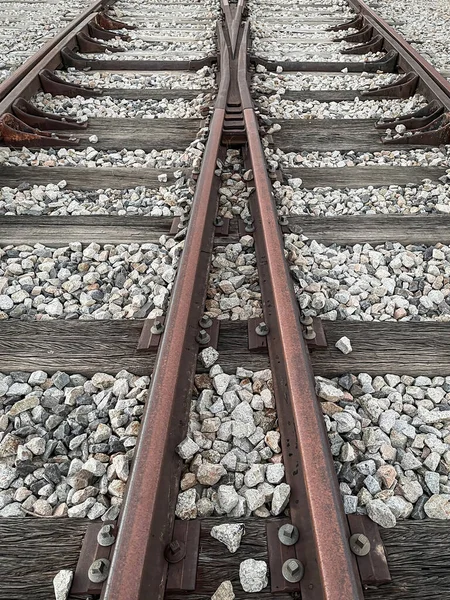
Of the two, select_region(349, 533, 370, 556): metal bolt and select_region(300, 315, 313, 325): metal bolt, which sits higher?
select_region(300, 315, 313, 325): metal bolt

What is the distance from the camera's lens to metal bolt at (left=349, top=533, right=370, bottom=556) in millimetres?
1552

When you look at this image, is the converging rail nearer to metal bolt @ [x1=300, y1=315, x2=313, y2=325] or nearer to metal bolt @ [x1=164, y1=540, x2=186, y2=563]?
metal bolt @ [x1=164, y1=540, x2=186, y2=563]

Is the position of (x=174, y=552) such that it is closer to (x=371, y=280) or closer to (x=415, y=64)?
(x=371, y=280)

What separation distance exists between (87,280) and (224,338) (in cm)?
89

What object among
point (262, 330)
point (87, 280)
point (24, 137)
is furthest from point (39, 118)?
point (262, 330)

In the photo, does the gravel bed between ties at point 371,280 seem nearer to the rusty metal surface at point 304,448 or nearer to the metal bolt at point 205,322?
the rusty metal surface at point 304,448

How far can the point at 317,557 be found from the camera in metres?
1.38

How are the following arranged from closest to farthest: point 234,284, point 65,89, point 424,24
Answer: point 234,284 → point 65,89 → point 424,24

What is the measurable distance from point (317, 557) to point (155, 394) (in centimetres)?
77

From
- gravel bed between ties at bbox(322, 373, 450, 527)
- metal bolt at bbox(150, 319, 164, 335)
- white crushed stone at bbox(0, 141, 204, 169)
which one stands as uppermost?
white crushed stone at bbox(0, 141, 204, 169)

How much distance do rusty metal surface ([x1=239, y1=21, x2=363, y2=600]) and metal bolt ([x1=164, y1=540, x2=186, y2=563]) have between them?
15.1 inches

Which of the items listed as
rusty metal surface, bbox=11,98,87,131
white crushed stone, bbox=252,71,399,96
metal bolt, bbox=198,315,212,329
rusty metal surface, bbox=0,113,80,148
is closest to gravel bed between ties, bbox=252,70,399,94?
white crushed stone, bbox=252,71,399,96

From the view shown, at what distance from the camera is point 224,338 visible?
2.34m

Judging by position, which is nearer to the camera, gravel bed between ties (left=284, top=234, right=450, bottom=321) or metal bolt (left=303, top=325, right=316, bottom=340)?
metal bolt (left=303, top=325, right=316, bottom=340)
